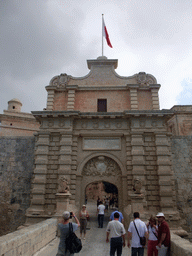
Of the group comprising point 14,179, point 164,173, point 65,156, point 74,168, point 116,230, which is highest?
point 65,156

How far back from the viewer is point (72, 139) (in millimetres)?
12922

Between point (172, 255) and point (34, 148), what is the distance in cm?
1115

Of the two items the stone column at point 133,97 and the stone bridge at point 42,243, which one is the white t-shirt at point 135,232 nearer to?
the stone bridge at point 42,243

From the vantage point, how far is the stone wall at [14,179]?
12.9 m

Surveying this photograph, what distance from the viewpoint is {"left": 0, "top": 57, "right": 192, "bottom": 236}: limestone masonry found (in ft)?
38.8

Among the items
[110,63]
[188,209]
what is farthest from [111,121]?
[188,209]

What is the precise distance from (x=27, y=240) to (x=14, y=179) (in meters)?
8.95

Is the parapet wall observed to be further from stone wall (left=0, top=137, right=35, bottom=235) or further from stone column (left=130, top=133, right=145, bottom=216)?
stone wall (left=0, top=137, right=35, bottom=235)

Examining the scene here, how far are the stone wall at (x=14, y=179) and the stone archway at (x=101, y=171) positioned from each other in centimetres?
389

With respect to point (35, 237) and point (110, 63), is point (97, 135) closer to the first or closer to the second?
point (110, 63)

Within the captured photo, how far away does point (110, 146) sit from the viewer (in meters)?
13.0

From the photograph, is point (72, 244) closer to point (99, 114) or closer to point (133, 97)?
point (99, 114)

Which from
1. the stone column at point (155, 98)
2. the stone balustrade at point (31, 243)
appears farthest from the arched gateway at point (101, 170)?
the stone balustrade at point (31, 243)

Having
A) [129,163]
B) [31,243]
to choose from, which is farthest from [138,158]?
[31,243]
